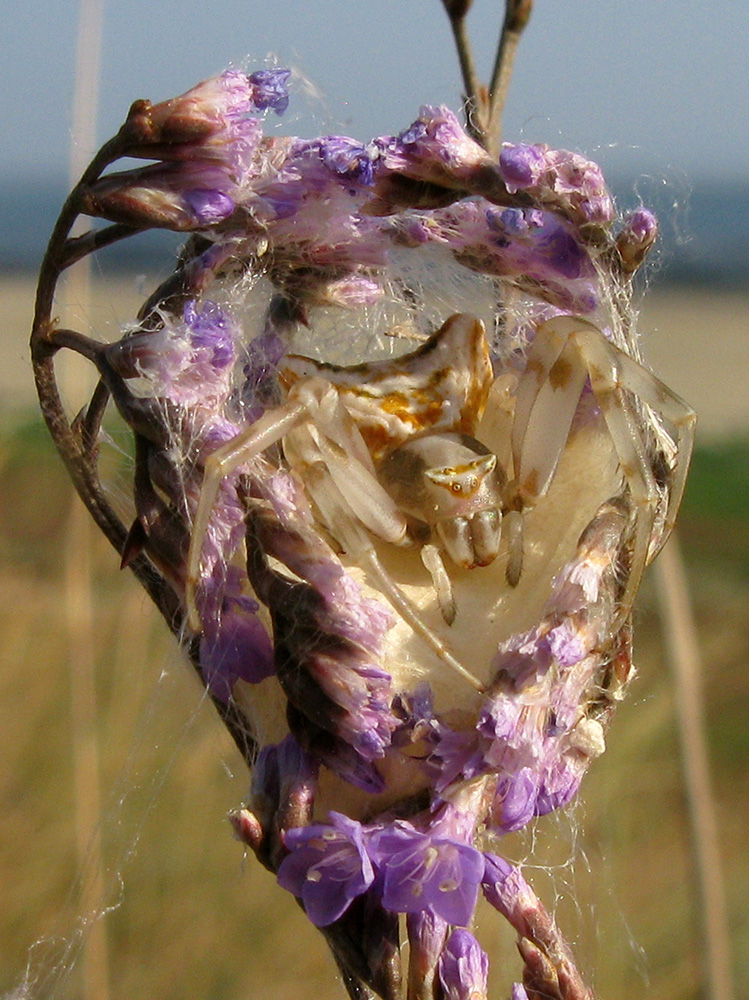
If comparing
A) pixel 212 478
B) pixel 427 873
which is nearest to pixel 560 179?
pixel 212 478

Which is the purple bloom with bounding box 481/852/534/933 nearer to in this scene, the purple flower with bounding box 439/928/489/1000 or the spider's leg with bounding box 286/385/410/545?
the purple flower with bounding box 439/928/489/1000

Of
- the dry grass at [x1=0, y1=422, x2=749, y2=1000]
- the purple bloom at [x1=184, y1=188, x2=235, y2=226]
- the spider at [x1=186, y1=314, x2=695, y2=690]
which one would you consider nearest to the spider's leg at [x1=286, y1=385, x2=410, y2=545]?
the spider at [x1=186, y1=314, x2=695, y2=690]

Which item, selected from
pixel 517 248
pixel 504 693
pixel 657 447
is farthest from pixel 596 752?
pixel 517 248

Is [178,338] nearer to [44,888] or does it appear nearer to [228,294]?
[228,294]

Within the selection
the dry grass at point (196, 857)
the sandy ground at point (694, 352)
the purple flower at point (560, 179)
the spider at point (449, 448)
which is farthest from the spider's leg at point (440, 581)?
the sandy ground at point (694, 352)

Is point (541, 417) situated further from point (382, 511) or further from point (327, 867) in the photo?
point (327, 867)

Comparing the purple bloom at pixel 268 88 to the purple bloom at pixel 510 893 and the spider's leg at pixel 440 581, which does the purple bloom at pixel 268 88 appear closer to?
the spider's leg at pixel 440 581
